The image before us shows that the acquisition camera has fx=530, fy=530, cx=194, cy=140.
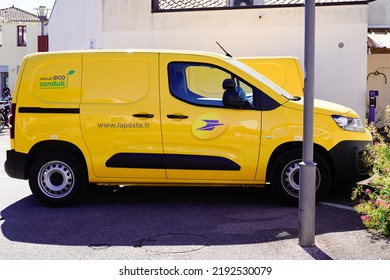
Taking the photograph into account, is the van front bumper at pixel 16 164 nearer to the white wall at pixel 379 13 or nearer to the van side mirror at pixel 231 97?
the van side mirror at pixel 231 97

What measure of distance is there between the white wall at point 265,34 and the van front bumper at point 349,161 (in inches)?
332

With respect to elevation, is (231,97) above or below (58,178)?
above

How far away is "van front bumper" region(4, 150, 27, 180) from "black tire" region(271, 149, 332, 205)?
126 inches

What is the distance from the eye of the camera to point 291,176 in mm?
6676

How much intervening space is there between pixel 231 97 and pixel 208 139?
594 millimetres

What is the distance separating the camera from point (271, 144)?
6617 millimetres

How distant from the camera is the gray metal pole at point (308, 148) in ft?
16.0

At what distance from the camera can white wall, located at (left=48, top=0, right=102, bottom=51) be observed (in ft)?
56.3

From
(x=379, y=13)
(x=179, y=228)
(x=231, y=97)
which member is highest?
(x=379, y=13)

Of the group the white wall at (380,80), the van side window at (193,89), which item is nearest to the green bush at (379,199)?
the van side window at (193,89)

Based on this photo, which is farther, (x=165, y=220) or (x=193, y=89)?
(x=193, y=89)

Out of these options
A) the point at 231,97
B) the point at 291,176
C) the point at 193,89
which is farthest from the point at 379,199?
the point at 193,89

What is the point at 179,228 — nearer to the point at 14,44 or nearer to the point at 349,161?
the point at 349,161
